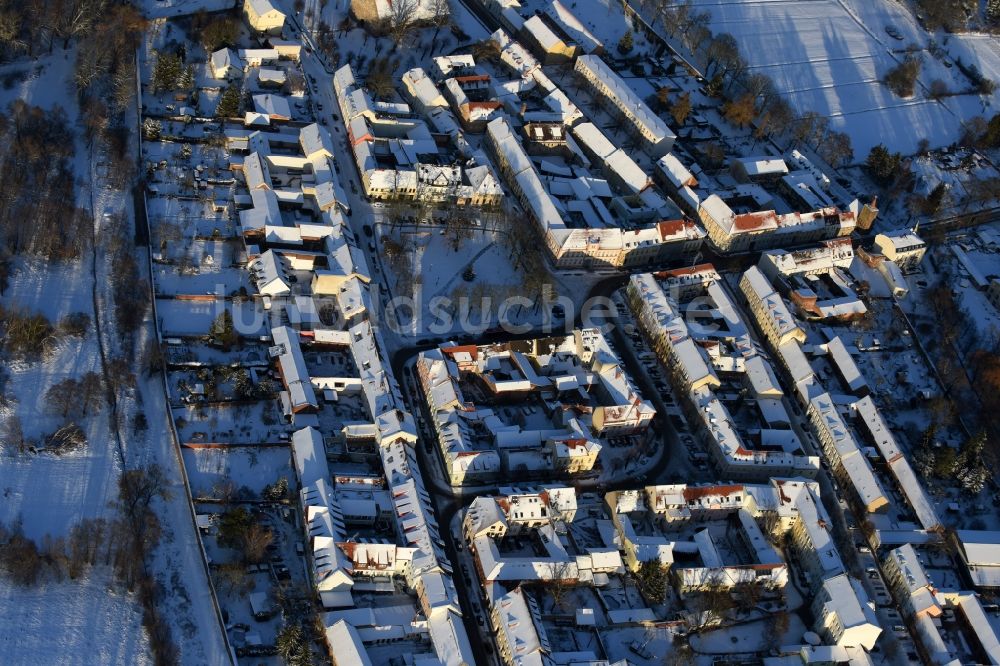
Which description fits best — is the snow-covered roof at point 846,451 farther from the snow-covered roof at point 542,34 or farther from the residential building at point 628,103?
the snow-covered roof at point 542,34

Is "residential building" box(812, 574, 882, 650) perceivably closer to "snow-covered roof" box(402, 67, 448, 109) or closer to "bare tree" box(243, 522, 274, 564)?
"bare tree" box(243, 522, 274, 564)

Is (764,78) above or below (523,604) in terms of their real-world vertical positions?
above

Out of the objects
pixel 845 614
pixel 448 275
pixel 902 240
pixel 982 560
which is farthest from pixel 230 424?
pixel 902 240

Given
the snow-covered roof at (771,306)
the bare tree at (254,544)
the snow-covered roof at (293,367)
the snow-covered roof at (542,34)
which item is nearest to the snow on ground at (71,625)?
→ the bare tree at (254,544)

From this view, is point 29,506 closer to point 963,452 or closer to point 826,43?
point 963,452

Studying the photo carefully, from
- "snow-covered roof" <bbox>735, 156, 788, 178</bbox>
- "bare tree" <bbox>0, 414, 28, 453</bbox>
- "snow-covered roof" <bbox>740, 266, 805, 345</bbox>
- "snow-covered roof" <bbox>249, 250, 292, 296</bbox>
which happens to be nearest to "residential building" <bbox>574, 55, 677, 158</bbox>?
"snow-covered roof" <bbox>735, 156, 788, 178</bbox>

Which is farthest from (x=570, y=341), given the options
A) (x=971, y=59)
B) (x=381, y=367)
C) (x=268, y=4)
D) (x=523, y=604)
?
(x=971, y=59)
